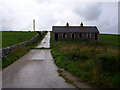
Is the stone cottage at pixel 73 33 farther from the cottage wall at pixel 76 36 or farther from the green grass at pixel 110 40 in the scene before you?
the green grass at pixel 110 40

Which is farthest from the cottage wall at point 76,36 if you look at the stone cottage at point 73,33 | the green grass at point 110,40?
the green grass at point 110,40

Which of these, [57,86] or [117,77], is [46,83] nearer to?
[57,86]

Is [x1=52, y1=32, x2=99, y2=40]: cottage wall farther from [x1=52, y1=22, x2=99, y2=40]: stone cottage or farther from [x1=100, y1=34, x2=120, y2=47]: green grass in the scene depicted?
[x1=100, y1=34, x2=120, y2=47]: green grass

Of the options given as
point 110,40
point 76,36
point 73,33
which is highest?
point 73,33

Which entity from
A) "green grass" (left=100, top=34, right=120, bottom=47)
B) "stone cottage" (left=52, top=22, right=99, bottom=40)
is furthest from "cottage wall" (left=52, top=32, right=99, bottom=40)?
"green grass" (left=100, top=34, right=120, bottom=47)

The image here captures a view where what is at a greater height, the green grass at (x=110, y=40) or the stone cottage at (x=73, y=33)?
the stone cottage at (x=73, y=33)

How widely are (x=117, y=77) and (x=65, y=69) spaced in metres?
4.94

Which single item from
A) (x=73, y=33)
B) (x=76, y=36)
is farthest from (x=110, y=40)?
(x=73, y=33)

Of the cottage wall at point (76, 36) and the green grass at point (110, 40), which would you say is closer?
the green grass at point (110, 40)

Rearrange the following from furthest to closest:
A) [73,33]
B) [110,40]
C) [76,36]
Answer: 1. [76,36]
2. [73,33]
3. [110,40]

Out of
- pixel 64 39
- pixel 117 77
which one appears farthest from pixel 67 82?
pixel 64 39

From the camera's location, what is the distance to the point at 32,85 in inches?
379

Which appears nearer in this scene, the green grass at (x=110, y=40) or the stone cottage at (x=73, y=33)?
the green grass at (x=110, y=40)

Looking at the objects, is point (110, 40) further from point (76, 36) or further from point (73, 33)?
point (73, 33)
